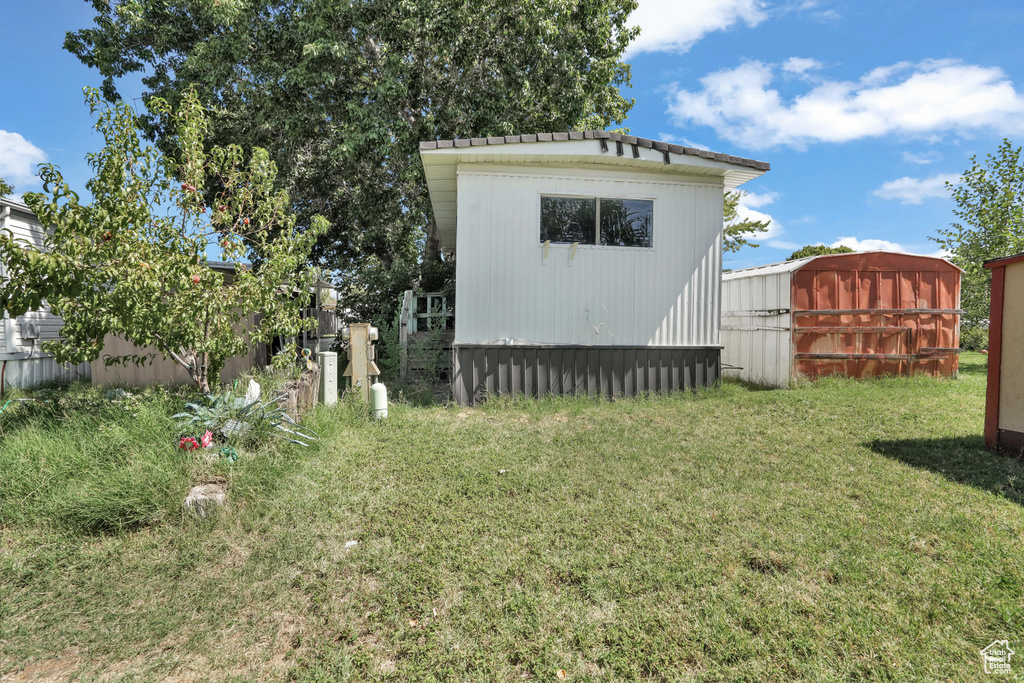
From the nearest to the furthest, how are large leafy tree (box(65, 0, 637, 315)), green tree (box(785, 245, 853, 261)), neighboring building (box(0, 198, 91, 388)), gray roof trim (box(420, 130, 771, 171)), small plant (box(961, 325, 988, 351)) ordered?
gray roof trim (box(420, 130, 771, 171)) < neighboring building (box(0, 198, 91, 388)) < large leafy tree (box(65, 0, 637, 315)) < small plant (box(961, 325, 988, 351)) < green tree (box(785, 245, 853, 261))

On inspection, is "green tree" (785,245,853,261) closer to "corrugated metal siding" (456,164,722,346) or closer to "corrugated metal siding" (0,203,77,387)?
"corrugated metal siding" (456,164,722,346)

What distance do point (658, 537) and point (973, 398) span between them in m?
7.18

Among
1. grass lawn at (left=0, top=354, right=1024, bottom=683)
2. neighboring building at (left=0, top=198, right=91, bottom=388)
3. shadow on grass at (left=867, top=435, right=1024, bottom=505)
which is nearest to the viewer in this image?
grass lawn at (left=0, top=354, right=1024, bottom=683)

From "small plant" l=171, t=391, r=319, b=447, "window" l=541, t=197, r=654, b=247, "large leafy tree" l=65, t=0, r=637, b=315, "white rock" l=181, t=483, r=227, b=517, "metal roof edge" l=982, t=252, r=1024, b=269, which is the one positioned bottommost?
"white rock" l=181, t=483, r=227, b=517

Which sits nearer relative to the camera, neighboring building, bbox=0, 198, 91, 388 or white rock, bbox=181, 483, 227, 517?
white rock, bbox=181, 483, 227, 517

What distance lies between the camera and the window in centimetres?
750

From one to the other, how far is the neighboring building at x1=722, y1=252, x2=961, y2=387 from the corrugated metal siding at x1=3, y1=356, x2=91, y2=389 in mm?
12348

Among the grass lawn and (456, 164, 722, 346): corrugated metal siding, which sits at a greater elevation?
(456, 164, 722, 346): corrugated metal siding

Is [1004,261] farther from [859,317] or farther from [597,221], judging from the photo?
[597,221]

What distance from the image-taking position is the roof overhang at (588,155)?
22.9 ft

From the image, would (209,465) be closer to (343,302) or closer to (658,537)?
(658,537)

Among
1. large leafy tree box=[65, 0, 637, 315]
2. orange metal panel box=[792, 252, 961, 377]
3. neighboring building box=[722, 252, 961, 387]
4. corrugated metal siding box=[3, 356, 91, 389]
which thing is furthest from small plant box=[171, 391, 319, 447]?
large leafy tree box=[65, 0, 637, 315]

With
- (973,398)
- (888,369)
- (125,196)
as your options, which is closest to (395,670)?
(125,196)

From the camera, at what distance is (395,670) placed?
2.20 m
